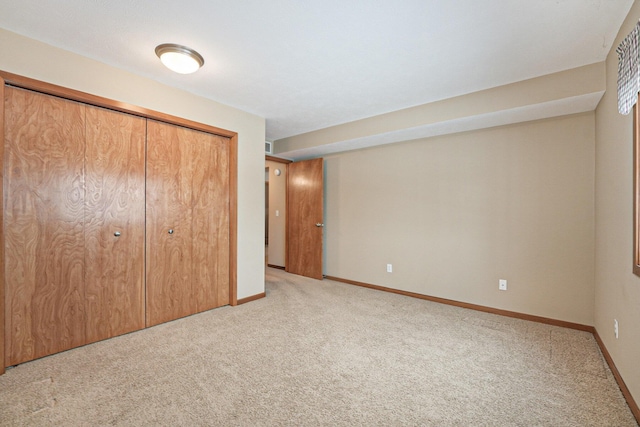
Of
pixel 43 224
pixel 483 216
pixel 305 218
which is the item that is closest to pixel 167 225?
pixel 43 224

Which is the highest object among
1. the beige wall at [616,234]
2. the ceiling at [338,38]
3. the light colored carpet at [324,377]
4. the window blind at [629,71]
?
the ceiling at [338,38]

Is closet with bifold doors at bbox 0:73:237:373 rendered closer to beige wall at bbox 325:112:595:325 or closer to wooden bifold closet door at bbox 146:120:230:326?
wooden bifold closet door at bbox 146:120:230:326

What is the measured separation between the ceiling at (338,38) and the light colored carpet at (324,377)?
7.92 feet

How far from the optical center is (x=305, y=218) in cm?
529

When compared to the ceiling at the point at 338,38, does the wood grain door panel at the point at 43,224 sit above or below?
below

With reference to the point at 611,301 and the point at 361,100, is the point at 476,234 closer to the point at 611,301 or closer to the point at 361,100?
the point at 611,301

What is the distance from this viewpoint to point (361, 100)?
336cm

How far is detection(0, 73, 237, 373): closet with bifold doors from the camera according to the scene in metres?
2.20

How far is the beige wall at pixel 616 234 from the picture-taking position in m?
1.81

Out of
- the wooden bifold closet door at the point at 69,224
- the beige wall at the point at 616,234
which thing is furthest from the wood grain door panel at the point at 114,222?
the beige wall at the point at 616,234

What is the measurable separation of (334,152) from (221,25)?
3080mm

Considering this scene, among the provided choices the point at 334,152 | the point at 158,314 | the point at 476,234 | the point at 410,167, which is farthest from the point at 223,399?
the point at 334,152

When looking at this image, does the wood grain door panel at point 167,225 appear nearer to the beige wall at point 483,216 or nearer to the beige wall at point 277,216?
the beige wall at point 483,216

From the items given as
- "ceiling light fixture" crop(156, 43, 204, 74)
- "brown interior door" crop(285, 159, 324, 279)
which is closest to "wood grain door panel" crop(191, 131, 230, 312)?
"ceiling light fixture" crop(156, 43, 204, 74)
